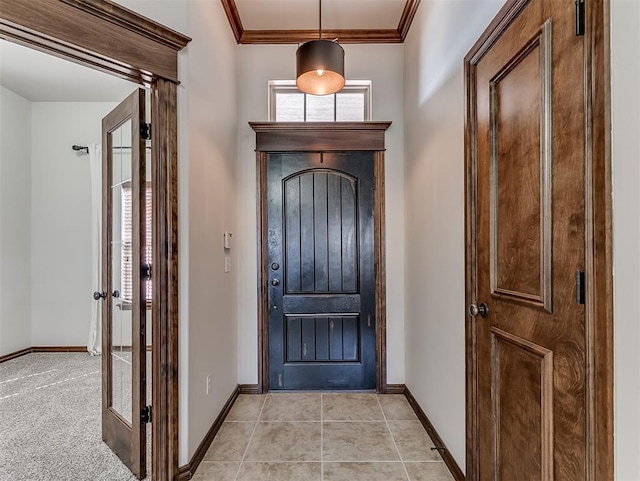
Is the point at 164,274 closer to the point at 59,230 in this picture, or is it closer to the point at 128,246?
the point at 128,246

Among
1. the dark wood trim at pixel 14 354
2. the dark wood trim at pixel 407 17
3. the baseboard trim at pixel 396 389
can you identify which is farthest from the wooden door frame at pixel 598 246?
the dark wood trim at pixel 14 354

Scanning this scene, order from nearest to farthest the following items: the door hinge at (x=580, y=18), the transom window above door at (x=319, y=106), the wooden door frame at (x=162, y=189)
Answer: the door hinge at (x=580, y=18), the wooden door frame at (x=162, y=189), the transom window above door at (x=319, y=106)

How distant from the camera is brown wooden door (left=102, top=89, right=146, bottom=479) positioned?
182 cm

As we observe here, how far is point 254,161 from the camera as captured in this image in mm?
2990

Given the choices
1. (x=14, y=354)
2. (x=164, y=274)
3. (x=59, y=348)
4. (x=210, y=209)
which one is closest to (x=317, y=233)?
(x=210, y=209)

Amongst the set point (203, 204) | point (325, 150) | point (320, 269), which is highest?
point (325, 150)

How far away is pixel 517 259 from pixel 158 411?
5.97 feet

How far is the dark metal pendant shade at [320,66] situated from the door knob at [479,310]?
161cm

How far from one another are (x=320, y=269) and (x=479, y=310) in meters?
1.59

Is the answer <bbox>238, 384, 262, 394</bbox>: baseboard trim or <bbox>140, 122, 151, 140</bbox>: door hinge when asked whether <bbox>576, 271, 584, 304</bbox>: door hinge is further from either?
<bbox>238, 384, 262, 394</bbox>: baseboard trim

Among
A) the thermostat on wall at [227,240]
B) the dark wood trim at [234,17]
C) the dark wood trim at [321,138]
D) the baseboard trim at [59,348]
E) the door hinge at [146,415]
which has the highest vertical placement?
the dark wood trim at [234,17]

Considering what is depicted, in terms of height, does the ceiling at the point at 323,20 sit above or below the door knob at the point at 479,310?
above

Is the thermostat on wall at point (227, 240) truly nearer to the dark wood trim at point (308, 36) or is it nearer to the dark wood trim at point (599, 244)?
the dark wood trim at point (308, 36)

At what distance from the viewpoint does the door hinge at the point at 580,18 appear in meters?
0.95
